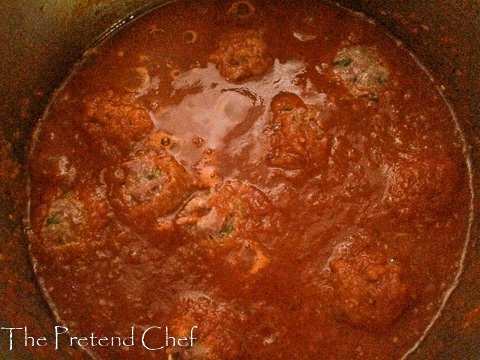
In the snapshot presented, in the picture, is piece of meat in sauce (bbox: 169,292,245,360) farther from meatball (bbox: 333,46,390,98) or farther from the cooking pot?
meatball (bbox: 333,46,390,98)

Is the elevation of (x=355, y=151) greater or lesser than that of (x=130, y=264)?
greater

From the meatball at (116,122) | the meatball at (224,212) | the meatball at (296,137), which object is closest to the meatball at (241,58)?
the meatball at (296,137)

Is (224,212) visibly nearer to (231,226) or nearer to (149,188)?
(231,226)

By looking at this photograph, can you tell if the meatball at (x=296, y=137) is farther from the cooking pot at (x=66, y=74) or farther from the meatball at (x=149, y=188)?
the cooking pot at (x=66, y=74)

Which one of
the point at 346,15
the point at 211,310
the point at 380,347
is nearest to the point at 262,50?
the point at 346,15

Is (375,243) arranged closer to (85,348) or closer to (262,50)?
(262,50)

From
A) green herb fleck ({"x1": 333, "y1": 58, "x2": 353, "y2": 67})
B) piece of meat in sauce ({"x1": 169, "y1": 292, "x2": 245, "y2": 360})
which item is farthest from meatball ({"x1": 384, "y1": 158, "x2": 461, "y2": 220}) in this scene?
piece of meat in sauce ({"x1": 169, "y1": 292, "x2": 245, "y2": 360})
